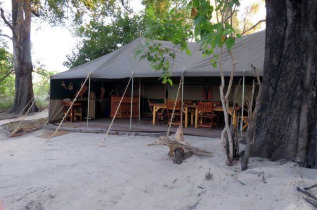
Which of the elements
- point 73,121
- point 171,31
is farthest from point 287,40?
point 73,121

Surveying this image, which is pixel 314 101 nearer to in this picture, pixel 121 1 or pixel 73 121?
pixel 73 121

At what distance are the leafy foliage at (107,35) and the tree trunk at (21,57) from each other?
2430 mm

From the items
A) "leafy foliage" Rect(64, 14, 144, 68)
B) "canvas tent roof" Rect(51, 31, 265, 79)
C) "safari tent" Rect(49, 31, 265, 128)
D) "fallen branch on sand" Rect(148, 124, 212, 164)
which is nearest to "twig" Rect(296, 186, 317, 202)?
"fallen branch on sand" Rect(148, 124, 212, 164)

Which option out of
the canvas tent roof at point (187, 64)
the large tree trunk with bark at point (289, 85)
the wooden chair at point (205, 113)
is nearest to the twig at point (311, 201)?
the large tree trunk with bark at point (289, 85)

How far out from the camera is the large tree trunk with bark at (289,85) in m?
3.33

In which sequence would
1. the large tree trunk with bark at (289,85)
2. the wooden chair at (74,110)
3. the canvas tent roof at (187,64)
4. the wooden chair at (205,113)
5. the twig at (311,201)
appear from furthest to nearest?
the wooden chair at (74,110) → the wooden chair at (205,113) → the canvas tent roof at (187,64) → the large tree trunk with bark at (289,85) → the twig at (311,201)

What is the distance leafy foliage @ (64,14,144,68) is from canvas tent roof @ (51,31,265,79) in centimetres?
487

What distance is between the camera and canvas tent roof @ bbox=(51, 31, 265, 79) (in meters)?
6.45

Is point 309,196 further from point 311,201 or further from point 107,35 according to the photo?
point 107,35

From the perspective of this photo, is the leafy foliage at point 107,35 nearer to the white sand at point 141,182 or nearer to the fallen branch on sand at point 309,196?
the white sand at point 141,182

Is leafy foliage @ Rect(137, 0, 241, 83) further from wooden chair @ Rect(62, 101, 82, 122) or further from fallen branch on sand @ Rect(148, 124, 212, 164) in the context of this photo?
wooden chair @ Rect(62, 101, 82, 122)

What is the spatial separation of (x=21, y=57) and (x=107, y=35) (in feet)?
13.8

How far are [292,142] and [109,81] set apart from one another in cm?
826

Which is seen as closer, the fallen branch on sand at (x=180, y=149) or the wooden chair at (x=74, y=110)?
the fallen branch on sand at (x=180, y=149)
